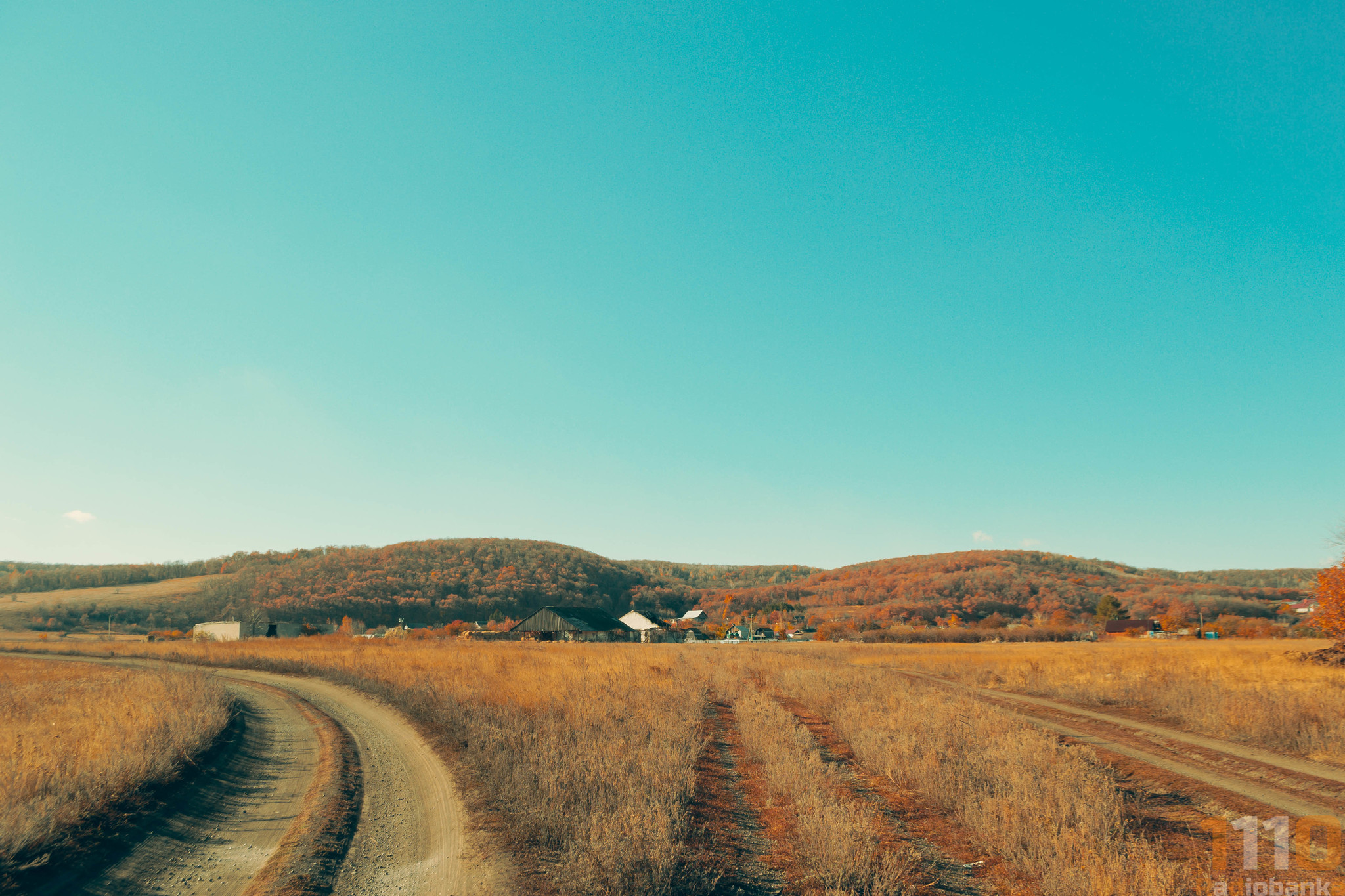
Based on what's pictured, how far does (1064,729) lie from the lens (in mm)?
16891

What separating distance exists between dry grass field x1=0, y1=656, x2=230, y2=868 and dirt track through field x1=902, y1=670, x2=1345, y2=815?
17.2 meters

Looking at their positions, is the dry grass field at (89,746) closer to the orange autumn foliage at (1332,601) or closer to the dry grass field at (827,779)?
the dry grass field at (827,779)

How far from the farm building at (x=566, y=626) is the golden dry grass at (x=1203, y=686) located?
1859 inches

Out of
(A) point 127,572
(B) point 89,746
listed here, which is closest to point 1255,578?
(B) point 89,746

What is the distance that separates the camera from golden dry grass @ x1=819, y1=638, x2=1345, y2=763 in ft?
47.4

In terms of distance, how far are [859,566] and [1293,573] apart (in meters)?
128

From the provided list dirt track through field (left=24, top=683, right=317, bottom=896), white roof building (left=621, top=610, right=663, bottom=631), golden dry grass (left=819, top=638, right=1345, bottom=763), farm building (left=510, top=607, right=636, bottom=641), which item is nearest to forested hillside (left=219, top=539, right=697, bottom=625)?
white roof building (left=621, top=610, right=663, bottom=631)

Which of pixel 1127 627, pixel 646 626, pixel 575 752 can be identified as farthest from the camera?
pixel 646 626

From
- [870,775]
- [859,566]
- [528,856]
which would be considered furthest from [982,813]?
[859,566]

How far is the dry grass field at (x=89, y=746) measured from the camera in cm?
752

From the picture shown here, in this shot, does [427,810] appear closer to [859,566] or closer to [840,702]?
[840,702]

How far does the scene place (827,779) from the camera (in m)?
10.9

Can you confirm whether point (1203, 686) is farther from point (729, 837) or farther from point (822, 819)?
point (729, 837)

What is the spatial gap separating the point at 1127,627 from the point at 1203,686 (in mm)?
101058
